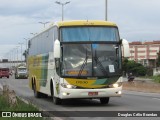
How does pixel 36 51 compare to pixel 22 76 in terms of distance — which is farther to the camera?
pixel 22 76

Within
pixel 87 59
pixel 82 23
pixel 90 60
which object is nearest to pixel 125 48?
pixel 90 60

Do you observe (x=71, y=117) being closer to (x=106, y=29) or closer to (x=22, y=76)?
(x=106, y=29)

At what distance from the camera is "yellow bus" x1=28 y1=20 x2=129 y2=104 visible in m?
20.0

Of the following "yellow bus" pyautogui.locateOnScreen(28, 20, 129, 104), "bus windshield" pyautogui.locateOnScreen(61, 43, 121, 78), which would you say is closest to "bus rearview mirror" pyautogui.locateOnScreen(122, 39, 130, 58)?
"yellow bus" pyautogui.locateOnScreen(28, 20, 129, 104)

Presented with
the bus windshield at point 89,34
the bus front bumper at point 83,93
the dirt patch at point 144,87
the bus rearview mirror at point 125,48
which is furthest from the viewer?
the dirt patch at point 144,87

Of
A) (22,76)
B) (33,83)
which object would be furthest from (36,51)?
(22,76)

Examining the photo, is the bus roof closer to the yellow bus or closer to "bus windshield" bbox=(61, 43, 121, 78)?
the yellow bus

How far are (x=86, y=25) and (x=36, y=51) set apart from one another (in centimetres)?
745

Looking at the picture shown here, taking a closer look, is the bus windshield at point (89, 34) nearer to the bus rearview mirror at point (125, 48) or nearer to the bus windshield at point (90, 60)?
the bus windshield at point (90, 60)

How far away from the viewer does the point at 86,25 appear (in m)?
20.8

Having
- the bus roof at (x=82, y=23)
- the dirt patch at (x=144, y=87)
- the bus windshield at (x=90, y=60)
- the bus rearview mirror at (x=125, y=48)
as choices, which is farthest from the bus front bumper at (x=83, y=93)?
the dirt patch at (x=144, y=87)

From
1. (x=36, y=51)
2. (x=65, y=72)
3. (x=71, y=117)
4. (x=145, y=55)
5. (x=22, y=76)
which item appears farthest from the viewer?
(x=145, y=55)

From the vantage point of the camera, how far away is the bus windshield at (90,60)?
20.0m

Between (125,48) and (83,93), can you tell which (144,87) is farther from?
(83,93)
